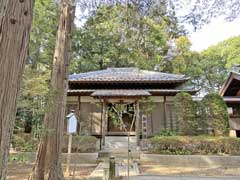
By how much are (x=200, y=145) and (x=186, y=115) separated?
172cm

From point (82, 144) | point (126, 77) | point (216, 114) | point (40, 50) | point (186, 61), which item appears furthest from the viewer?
point (186, 61)

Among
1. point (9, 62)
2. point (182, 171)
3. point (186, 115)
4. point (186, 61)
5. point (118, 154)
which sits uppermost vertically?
point (186, 61)

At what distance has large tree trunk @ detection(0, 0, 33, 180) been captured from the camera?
74.0 inches

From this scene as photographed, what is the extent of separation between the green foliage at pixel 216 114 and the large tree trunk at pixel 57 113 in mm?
7898

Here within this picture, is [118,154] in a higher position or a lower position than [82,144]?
lower

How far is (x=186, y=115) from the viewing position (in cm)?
1107

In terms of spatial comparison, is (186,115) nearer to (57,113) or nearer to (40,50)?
(57,113)

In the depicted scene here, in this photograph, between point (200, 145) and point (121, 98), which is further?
point (121, 98)

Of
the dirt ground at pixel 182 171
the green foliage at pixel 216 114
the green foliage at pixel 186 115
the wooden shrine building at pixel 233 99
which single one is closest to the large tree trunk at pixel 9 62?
the dirt ground at pixel 182 171

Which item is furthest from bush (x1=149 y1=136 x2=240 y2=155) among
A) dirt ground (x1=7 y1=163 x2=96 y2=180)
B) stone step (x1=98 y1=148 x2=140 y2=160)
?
dirt ground (x1=7 y1=163 x2=96 y2=180)

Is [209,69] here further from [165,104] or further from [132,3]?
[132,3]

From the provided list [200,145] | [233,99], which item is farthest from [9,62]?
[233,99]

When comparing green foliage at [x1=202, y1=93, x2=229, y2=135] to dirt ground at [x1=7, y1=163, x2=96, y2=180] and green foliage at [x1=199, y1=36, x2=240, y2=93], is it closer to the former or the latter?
dirt ground at [x1=7, y1=163, x2=96, y2=180]

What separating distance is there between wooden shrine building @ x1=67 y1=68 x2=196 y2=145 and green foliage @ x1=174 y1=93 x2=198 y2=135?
1491mm
